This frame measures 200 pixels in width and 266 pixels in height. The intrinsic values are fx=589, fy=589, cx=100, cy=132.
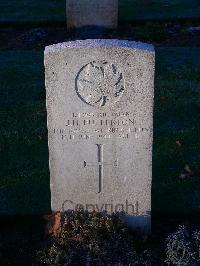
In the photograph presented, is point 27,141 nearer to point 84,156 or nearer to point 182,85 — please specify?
point 84,156

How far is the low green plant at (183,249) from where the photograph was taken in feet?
16.4

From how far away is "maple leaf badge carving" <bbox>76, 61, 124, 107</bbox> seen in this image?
489cm

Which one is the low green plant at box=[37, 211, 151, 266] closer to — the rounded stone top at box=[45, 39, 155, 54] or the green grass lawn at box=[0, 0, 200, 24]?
the rounded stone top at box=[45, 39, 155, 54]

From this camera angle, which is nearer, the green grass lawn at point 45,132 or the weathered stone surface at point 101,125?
the weathered stone surface at point 101,125

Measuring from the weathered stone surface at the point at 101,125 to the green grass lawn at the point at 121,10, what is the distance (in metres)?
8.03

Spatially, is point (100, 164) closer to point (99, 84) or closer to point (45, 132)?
point (99, 84)

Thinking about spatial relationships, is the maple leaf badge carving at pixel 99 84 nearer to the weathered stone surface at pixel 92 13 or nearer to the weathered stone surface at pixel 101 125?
the weathered stone surface at pixel 101 125

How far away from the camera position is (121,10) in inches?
541

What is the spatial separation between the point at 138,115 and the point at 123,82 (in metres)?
0.32

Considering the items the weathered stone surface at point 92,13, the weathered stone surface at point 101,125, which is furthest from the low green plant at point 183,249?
the weathered stone surface at point 92,13

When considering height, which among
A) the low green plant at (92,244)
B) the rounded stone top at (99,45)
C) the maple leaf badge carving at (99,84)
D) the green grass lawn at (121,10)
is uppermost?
the rounded stone top at (99,45)

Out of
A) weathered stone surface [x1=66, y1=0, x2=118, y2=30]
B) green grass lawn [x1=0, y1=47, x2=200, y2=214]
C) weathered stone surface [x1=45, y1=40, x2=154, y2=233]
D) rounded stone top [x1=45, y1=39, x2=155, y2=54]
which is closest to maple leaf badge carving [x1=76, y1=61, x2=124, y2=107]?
weathered stone surface [x1=45, y1=40, x2=154, y2=233]

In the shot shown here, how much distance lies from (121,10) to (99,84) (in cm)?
912

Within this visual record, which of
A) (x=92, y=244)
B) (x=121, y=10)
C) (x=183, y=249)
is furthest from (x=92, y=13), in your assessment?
(x=183, y=249)
